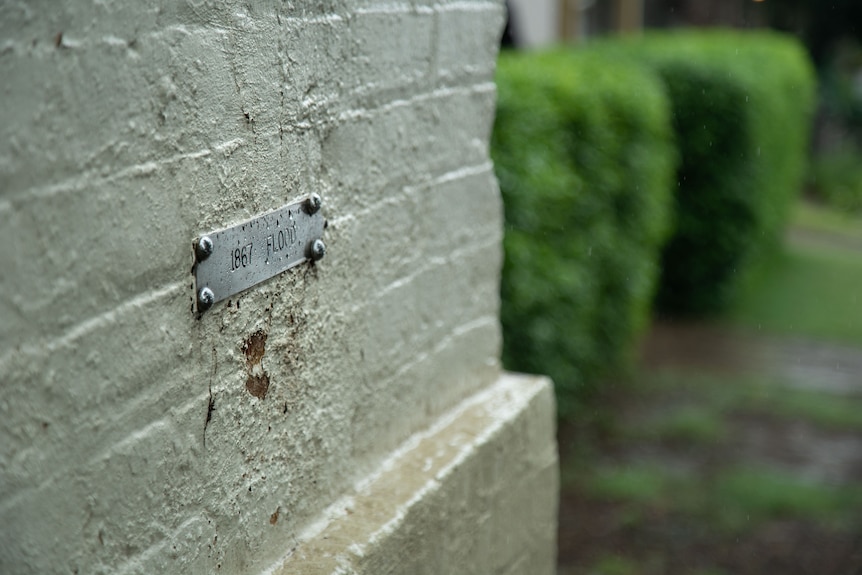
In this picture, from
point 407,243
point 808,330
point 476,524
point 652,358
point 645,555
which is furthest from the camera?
point 808,330

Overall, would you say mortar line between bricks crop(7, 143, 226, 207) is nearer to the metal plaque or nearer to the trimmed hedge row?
the metal plaque

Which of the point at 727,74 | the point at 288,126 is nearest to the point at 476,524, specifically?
the point at 288,126

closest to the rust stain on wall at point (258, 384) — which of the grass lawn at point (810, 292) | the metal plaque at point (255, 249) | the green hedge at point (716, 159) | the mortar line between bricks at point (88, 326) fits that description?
the metal plaque at point (255, 249)

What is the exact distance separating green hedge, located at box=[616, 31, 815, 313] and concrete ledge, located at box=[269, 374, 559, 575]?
6.08 m

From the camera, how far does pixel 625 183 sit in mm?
6613

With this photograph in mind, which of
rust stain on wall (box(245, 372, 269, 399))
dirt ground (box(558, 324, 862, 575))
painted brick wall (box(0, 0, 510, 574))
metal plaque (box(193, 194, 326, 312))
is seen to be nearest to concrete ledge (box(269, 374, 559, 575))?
painted brick wall (box(0, 0, 510, 574))

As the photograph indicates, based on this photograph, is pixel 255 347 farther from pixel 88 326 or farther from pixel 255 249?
pixel 88 326

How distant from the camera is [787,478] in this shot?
19.4ft

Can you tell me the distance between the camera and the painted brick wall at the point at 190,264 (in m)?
1.43

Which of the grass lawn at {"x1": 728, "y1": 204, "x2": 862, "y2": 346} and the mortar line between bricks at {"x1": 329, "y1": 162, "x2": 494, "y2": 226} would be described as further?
the grass lawn at {"x1": 728, "y1": 204, "x2": 862, "y2": 346}

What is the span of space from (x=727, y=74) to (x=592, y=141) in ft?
10.4

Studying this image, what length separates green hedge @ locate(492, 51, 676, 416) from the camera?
529cm

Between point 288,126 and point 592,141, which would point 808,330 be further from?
point 288,126

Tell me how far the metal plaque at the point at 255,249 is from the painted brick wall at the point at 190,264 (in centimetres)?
3
